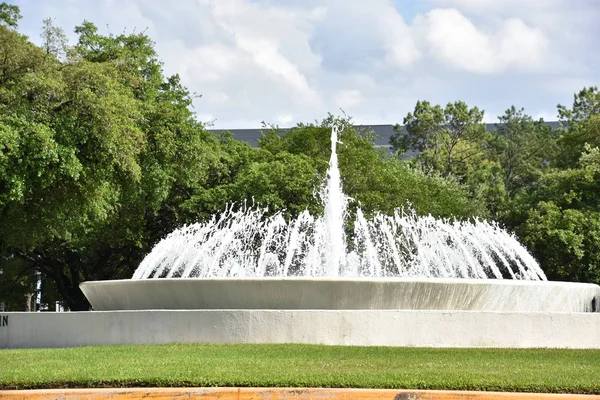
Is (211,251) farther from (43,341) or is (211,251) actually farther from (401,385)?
(401,385)

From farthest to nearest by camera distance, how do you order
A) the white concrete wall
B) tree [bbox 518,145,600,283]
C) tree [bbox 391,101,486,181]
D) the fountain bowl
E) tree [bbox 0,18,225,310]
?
tree [bbox 391,101,486,181]
tree [bbox 518,145,600,283]
tree [bbox 0,18,225,310]
the fountain bowl
the white concrete wall

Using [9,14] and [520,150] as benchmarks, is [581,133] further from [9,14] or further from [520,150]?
[9,14]

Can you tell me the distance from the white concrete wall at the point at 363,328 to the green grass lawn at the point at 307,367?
540 mm

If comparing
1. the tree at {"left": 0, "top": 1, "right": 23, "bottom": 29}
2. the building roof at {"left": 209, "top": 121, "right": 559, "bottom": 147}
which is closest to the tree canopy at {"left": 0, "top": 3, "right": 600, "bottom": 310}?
the tree at {"left": 0, "top": 1, "right": 23, "bottom": 29}

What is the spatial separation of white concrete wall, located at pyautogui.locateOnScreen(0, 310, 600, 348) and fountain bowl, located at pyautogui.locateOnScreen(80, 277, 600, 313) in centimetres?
41

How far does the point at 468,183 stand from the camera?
44625mm

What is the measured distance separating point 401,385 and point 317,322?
363 centimetres

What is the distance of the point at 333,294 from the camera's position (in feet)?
41.2

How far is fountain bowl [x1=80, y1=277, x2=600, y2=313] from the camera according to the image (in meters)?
12.5

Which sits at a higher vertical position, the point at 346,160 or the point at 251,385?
the point at 346,160

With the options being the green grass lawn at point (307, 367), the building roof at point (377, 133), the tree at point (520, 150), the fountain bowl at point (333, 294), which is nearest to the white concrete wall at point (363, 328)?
the fountain bowl at point (333, 294)

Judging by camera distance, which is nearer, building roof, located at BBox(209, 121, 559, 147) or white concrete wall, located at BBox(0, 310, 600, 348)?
white concrete wall, located at BBox(0, 310, 600, 348)

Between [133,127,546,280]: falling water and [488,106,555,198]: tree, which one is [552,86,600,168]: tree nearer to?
[488,106,555,198]: tree

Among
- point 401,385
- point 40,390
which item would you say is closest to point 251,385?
point 401,385
